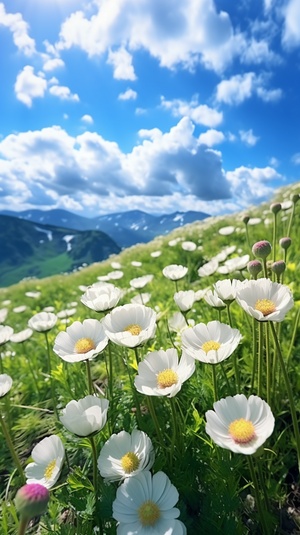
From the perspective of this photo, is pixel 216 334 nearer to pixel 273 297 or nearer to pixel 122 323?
pixel 273 297

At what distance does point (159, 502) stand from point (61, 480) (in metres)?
0.96

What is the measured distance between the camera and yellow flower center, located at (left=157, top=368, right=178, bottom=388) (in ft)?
4.11

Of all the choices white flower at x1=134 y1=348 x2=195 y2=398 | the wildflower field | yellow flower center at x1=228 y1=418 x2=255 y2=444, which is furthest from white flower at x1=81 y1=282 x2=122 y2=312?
yellow flower center at x1=228 y1=418 x2=255 y2=444

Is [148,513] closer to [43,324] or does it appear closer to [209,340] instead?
[209,340]

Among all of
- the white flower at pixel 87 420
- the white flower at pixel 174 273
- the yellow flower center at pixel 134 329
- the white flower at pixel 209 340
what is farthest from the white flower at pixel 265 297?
the white flower at pixel 174 273

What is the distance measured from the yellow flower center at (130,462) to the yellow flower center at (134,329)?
384 millimetres

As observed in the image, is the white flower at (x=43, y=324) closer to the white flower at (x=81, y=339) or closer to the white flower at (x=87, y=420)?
the white flower at (x=81, y=339)

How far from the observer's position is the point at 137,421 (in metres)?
1.63

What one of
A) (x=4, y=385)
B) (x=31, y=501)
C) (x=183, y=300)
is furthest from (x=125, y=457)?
(x=183, y=300)

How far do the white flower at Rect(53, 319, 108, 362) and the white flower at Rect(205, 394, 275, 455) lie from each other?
501 mm

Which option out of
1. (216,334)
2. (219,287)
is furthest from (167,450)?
(219,287)

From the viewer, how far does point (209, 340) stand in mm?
1354

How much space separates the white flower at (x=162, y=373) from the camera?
1.20 meters

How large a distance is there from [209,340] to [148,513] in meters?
0.54
